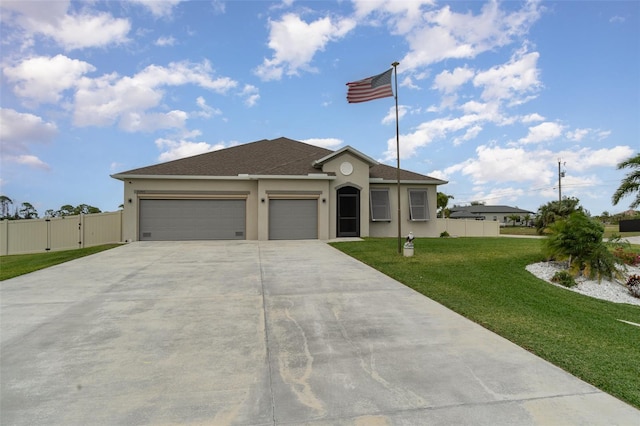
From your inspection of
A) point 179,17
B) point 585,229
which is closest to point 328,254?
point 585,229

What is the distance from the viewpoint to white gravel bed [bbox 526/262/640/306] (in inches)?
320

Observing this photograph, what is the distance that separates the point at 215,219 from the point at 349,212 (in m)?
6.99

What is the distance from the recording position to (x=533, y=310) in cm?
588

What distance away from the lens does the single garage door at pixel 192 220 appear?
16781 millimetres

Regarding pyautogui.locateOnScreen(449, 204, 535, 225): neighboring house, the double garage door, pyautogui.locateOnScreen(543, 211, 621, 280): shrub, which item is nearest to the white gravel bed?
pyautogui.locateOnScreen(543, 211, 621, 280): shrub

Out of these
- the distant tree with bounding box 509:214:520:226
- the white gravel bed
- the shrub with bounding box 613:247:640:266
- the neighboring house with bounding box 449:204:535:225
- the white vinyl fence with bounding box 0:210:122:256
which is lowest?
the white gravel bed

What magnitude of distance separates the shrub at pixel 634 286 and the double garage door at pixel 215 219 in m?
11.9

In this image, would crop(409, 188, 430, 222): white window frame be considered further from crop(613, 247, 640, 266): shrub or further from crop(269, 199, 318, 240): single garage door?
crop(613, 247, 640, 266): shrub

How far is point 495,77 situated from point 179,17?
13.8m

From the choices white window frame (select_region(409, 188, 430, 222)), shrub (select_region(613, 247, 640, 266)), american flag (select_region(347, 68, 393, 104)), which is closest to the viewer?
shrub (select_region(613, 247, 640, 266))

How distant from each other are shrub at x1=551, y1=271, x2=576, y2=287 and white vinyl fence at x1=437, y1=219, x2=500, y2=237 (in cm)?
1690

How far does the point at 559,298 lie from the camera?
693 centimetres

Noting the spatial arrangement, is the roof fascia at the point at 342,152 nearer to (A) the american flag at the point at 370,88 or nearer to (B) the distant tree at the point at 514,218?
(A) the american flag at the point at 370,88

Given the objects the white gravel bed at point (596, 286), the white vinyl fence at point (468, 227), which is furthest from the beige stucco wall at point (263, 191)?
the white vinyl fence at point (468, 227)
